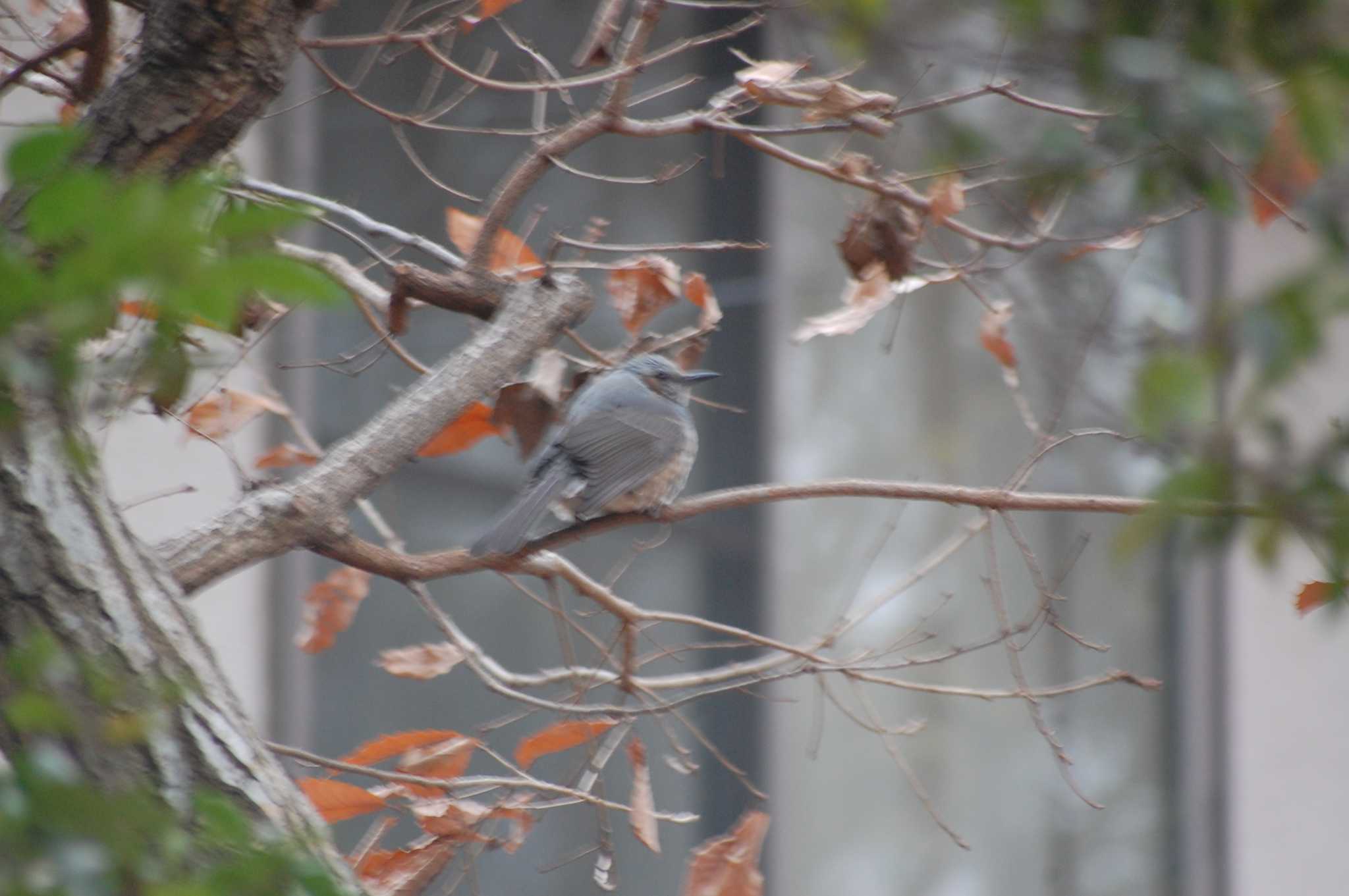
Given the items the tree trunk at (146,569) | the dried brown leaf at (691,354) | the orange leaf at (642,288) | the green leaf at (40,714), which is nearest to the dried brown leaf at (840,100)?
the orange leaf at (642,288)

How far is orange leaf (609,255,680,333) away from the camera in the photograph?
2.89 metres

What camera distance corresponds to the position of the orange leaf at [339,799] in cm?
255

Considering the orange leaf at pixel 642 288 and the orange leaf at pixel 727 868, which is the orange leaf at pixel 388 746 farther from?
the orange leaf at pixel 642 288

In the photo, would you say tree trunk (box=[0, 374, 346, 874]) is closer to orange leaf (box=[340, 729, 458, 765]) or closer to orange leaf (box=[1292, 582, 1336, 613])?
orange leaf (box=[340, 729, 458, 765])

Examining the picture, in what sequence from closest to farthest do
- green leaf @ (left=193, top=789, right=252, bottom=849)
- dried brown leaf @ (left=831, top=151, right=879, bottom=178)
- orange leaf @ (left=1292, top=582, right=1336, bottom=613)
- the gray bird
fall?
1. green leaf @ (left=193, top=789, right=252, bottom=849)
2. orange leaf @ (left=1292, top=582, right=1336, bottom=613)
3. dried brown leaf @ (left=831, top=151, right=879, bottom=178)
4. the gray bird

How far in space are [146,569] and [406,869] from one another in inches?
34.7

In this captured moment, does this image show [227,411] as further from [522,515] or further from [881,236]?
[881,236]

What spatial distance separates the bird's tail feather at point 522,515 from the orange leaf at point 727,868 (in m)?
0.71

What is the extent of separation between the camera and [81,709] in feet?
5.04

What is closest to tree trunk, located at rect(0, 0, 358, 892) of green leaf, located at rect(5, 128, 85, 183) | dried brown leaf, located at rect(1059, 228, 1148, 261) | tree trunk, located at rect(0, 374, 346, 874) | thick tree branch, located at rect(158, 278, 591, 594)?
tree trunk, located at rect(0, 374, 346, 874)

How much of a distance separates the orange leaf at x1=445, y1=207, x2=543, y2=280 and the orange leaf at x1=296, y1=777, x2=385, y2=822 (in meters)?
1.11

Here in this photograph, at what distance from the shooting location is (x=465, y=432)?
2939 millimetres

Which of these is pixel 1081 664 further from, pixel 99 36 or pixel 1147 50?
pixel 1147 50

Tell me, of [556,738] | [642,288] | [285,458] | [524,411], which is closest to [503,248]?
[642,288]
